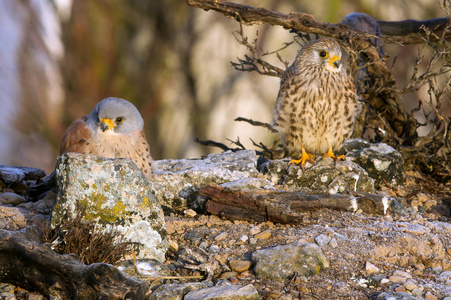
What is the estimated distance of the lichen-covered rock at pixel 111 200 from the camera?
9.36 ft

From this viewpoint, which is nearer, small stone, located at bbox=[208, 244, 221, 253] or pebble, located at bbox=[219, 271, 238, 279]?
pebble, located at bbox=[219, 271, 238, 279]

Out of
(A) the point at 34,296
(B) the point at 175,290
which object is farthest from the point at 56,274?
(B) the point at 175,290

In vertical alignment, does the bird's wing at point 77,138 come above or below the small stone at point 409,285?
above

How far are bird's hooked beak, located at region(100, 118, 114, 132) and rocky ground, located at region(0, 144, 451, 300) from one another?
0.58 metres

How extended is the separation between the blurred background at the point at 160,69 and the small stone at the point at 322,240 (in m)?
3.44

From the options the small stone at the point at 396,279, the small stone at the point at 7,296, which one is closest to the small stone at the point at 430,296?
the small stone at the point at 396,279

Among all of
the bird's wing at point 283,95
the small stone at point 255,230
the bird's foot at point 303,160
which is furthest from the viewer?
the bird's wing at point 283,95

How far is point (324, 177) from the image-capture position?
416 centimetres

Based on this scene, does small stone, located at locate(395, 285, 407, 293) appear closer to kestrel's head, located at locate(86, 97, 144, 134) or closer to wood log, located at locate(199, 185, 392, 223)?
wood log, located at locate(199, 185, 392, 223)

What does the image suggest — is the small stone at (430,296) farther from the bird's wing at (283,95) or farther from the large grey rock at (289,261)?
the bird's wing at (283,95)

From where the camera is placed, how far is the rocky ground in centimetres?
250

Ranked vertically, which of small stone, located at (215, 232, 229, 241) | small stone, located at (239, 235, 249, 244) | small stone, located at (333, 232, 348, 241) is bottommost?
small stone, located at (333, 232, 348, 241)

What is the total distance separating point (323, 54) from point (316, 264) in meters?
2.20

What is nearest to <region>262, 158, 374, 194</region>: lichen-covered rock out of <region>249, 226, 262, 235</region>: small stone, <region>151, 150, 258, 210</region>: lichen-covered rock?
<region>151, 150, 258, 210</region>: lichen-covered rock
